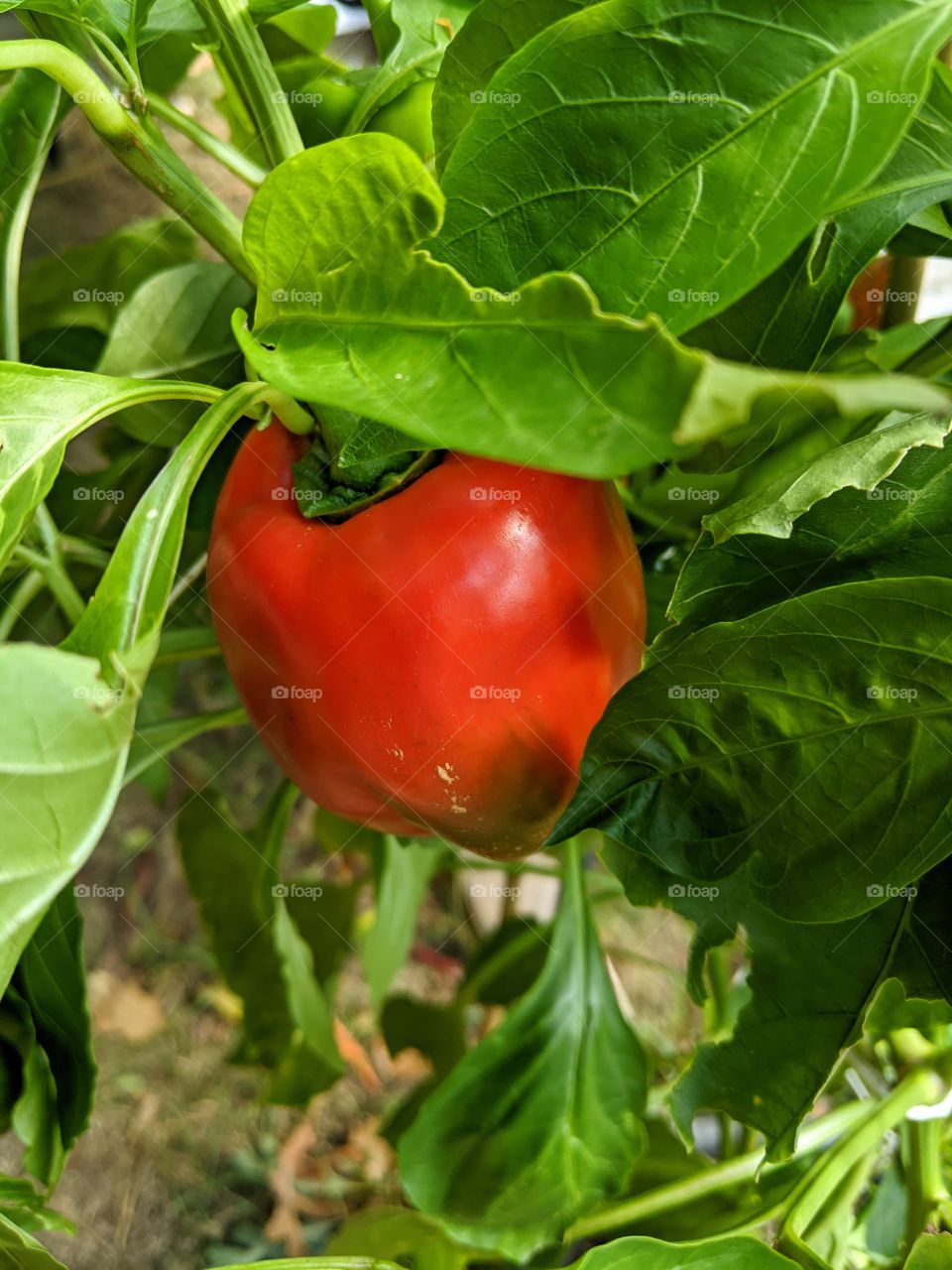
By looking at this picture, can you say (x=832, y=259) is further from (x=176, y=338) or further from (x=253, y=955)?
(x=253, y=955)

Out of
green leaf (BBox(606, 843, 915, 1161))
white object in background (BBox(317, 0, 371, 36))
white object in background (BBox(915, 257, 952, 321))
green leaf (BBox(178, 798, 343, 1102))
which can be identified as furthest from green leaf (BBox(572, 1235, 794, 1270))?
white object in background (BBox(317, 0, 371, 36))

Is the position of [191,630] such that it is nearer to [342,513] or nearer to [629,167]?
[342,513]

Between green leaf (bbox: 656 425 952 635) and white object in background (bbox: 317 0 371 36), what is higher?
white object in background (bbox: 317 0 371 36)

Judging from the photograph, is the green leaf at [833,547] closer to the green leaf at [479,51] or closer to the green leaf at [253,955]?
the green leaf at [479,51]

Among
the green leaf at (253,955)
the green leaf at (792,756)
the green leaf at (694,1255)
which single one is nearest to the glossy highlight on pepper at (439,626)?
the green leaf at (792,756)

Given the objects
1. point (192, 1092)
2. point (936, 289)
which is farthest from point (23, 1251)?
point (936, 289)

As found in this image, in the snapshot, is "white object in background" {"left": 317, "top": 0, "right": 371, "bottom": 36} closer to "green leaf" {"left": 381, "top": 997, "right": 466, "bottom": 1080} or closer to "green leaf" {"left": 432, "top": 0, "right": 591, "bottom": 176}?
"green leaf" {"left": 432, "top": 0, "right": 591, "bottom": 176}
